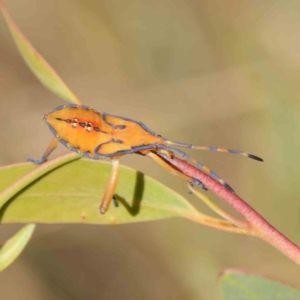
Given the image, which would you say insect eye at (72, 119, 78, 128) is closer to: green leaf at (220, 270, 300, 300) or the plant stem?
the plant stem

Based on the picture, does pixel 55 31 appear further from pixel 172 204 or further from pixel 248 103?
pixel 172 204

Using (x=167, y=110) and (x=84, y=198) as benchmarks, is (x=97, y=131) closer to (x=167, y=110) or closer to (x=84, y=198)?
(x=84, y=198)

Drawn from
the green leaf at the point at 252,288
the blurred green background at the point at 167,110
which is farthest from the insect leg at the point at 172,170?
the blurred green background at the point at 167,110

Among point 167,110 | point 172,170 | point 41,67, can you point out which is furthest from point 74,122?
point 167,110

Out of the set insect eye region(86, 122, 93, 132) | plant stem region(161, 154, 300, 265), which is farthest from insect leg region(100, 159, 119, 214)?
plant stem region(161, 154, 300, 265)

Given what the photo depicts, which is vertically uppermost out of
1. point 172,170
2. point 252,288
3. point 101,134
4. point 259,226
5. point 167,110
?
point 101,134

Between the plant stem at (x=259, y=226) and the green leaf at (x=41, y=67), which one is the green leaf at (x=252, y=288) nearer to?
the plant stem at (x=259, y=226)

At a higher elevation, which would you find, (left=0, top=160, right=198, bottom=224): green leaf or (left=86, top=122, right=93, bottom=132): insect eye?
(left=86, top=122, right=93, bottom=132): insect eye
